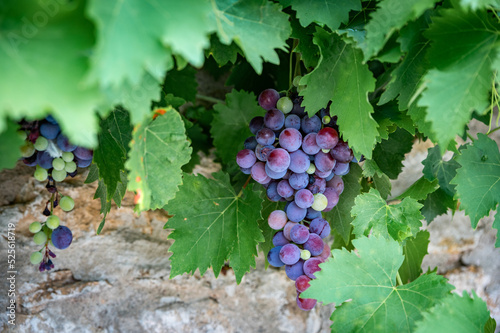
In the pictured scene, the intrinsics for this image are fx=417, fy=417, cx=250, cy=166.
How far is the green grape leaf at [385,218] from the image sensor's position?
0.90 m

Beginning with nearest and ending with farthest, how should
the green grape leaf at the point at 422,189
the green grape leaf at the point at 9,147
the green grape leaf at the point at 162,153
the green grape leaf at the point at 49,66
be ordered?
the green grape leaf at the point at 49,66 → the green grape leaf at the point at 9,147 → the green grape leaf at the point at 162,153 → the green grape leaf at the point at 422,189

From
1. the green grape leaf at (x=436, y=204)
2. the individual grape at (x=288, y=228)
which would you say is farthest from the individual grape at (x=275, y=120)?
the green grape leaf at (x=436, y=204)

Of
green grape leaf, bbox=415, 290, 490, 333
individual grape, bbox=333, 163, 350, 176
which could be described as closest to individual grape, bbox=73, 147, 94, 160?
individual grape, bbox=333, 163, 350, 176

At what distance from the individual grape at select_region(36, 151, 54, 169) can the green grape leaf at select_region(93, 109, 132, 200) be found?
0.11 meters

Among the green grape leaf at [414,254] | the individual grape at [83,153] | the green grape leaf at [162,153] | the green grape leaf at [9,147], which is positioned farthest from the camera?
the green grape leaf at [414,254]

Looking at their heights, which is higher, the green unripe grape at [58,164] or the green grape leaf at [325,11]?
the green grape leaf at [325,11]

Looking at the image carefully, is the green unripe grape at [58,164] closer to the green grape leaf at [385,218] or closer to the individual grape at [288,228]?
the individual grape at [288,228]

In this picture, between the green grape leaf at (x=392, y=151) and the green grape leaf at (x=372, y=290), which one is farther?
the green grape leaf at (x=392, y=151)

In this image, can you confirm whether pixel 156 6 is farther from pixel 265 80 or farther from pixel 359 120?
pixel 265 80

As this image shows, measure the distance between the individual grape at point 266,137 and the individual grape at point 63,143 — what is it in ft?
1.20

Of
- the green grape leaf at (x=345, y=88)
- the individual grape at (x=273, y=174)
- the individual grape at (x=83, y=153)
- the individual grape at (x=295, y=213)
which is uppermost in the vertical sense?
the green grape leaf at (x=345, y=88)

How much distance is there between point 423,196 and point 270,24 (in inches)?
23.0

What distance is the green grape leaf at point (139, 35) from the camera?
0.42 m

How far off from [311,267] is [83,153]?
50 centimetres
